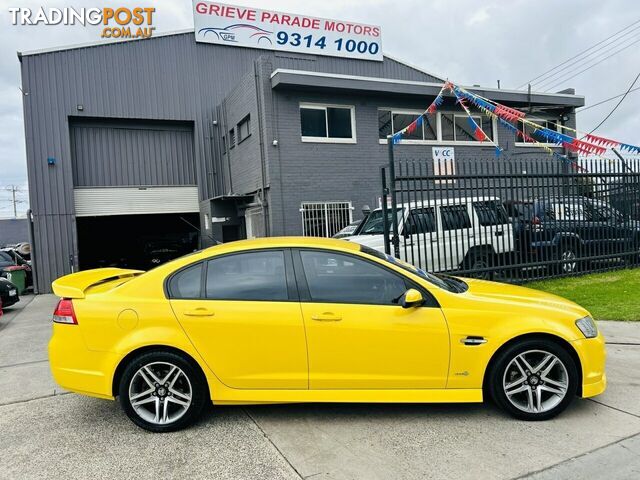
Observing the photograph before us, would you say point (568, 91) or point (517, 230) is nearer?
point (517, 230)

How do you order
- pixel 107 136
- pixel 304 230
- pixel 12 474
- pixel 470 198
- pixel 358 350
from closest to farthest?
pixel 12 474, pixel 358 350, pixel 470 198, pixel 304 230, pixel 107 136

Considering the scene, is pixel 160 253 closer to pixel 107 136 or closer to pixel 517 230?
pixel 107 136

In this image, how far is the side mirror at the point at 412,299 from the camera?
11.9ft

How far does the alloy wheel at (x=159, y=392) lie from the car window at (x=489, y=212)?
22.3 ft

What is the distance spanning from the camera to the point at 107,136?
17.0 meters

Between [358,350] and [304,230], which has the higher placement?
[304,230]

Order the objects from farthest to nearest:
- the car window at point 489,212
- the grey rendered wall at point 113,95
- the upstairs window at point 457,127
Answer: the upstairs window at point 457,127
the grey rendered wall at point 113,95
the car window at point 489,212

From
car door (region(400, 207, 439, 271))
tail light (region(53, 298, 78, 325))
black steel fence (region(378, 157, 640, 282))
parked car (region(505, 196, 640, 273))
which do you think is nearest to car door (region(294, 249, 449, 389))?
tail light (region(53, 298, 78, 325))

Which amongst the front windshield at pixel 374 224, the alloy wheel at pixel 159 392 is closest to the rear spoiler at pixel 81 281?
the alloy wheel at pixel 159 392

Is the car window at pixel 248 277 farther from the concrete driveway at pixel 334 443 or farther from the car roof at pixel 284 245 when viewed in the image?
the concrete driveway at pixel 334 443

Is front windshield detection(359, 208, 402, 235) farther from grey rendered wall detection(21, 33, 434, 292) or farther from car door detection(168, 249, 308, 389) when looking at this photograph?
grey rendered wall detection(21, 33, 434, 292)

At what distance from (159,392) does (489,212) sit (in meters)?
7.15

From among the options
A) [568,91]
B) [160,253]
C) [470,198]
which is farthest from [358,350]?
[568,91]

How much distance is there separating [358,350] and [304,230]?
1030 centimetres
